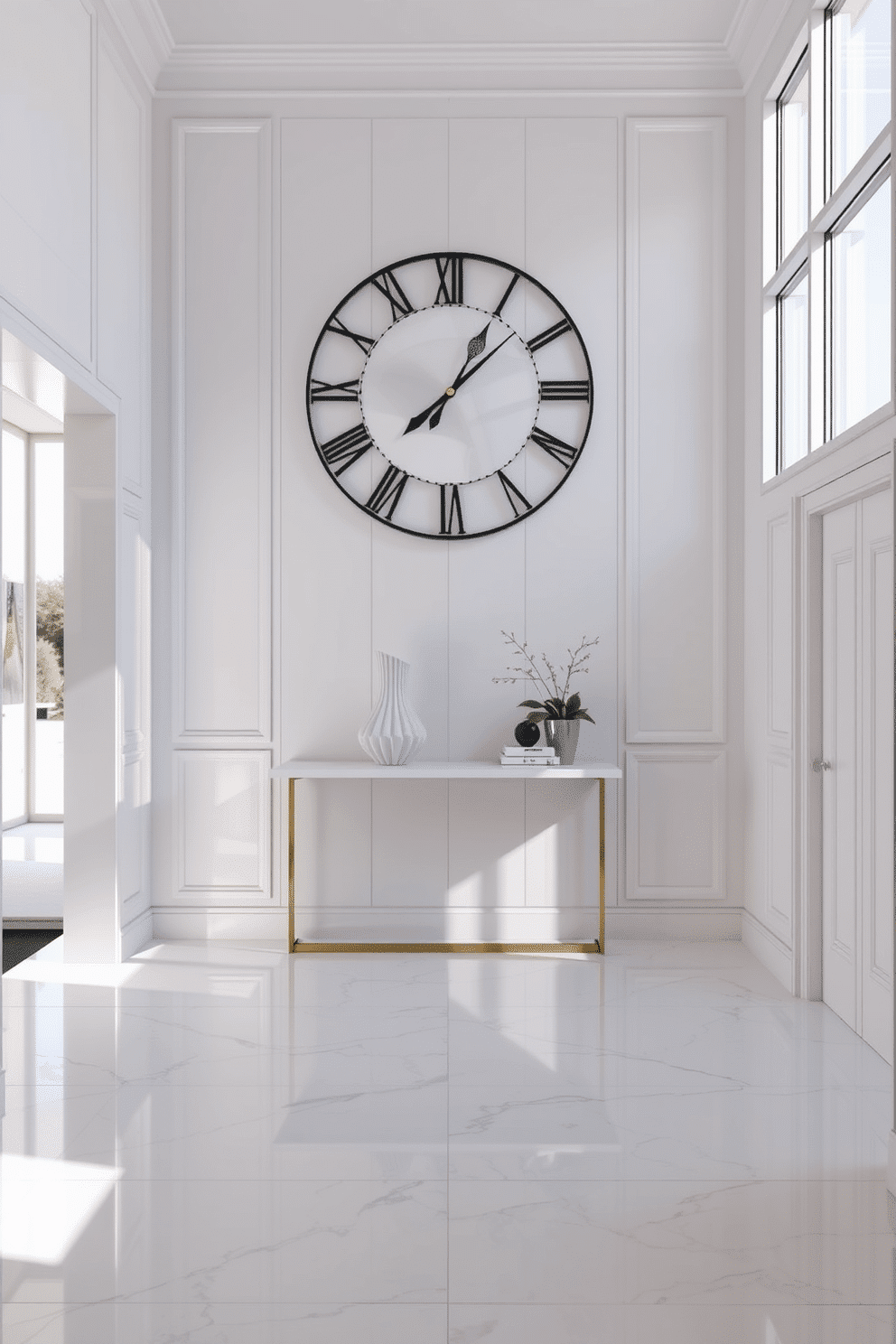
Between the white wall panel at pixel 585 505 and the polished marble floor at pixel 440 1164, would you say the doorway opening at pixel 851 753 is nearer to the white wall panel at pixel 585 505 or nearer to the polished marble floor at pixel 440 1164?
the polished marble floor at pixel 440 1164

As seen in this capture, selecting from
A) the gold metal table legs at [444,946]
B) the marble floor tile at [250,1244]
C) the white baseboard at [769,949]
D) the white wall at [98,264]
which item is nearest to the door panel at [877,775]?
the white baseboard at [769,949]

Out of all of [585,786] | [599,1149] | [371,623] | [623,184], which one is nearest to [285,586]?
[371,623]

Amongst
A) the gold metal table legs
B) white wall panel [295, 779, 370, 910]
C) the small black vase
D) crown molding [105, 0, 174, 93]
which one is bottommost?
the gold metal table legs

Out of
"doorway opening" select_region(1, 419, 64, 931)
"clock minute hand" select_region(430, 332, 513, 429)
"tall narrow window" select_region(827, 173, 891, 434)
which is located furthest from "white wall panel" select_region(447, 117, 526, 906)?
"doorway opening" select_region(1, 419, 64, 931)

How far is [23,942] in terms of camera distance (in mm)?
4312

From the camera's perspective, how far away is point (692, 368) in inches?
168

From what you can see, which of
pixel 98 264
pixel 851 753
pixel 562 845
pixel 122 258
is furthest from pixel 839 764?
pixel 122 258

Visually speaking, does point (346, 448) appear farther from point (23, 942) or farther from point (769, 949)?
point (769, 949)

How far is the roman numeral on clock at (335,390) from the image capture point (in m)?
4.25

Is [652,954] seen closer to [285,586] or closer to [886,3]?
[285,586]

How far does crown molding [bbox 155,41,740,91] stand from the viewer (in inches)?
164

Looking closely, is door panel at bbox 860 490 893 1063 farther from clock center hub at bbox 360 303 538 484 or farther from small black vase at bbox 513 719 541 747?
clock center hub at bbox 360 303 538 484

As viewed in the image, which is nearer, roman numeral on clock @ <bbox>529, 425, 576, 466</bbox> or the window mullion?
roman numeral on clock @ <bbox>529, 425, 576, 466</bbox>

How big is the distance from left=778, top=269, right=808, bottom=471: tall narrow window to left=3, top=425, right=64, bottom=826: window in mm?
4712
